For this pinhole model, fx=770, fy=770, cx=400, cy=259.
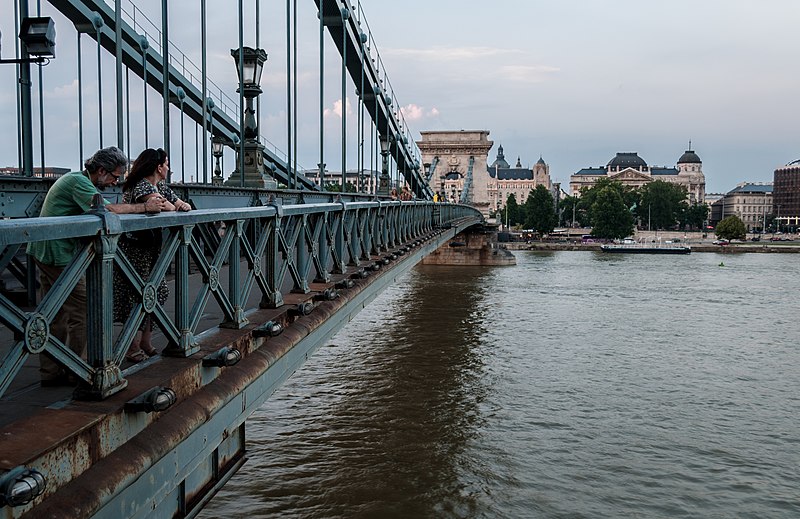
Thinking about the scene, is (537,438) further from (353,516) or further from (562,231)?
(562,231)

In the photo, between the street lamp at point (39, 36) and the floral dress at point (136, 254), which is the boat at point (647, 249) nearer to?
the street lamp at point (39, 36)

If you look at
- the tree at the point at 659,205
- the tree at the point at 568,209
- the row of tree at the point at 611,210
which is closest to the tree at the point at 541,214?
the row of tree at the point at 611,210

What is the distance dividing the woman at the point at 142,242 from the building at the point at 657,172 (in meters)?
160

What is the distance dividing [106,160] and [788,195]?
14079 cm

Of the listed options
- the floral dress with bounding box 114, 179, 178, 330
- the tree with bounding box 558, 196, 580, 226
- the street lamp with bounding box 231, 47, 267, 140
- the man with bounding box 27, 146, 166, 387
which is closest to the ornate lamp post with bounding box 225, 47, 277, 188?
the street lamp with bounding box 231, 47, 267, 140

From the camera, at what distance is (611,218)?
286 ft

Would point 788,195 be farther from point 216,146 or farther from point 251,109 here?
point 251,109

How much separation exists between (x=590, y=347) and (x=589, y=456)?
343 inches

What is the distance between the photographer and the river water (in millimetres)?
8812

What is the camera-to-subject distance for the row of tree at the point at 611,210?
87.9 meters

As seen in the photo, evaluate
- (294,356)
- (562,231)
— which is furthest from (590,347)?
(562,231)

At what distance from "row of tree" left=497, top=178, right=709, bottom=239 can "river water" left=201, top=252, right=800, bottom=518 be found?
65.3 metres

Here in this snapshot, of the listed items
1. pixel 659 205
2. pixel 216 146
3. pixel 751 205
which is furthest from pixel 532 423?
pixel 751 205

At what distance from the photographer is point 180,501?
3.78 metres
